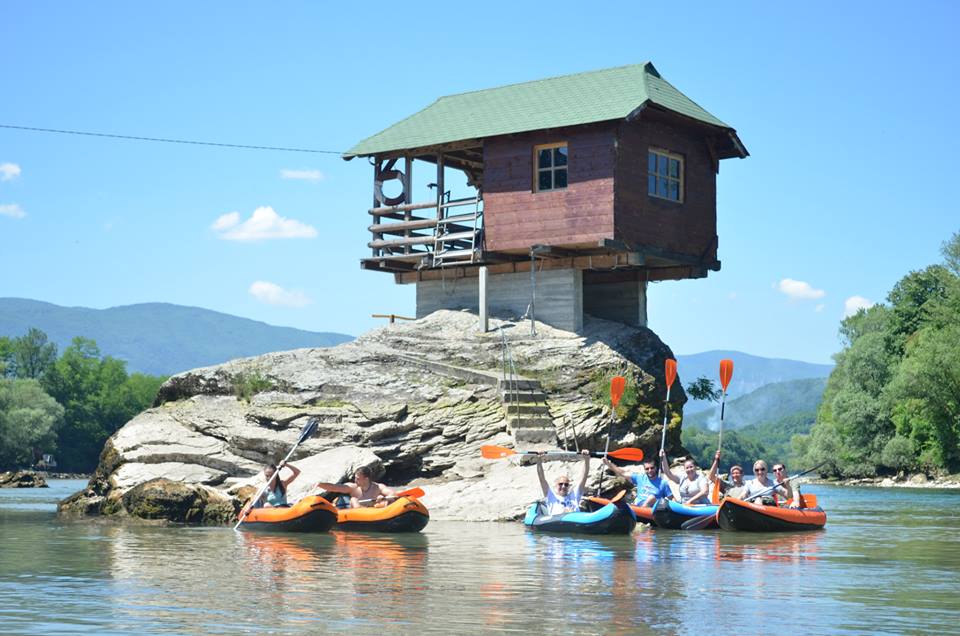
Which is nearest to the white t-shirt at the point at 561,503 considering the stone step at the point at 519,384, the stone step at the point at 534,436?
the stone step at the point at 534,436

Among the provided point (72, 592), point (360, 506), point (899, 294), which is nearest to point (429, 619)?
point (72, 592)

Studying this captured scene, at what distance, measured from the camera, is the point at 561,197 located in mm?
29438

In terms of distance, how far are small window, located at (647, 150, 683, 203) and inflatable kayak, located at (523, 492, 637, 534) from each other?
10769 mm

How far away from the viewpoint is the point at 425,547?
19.4 m

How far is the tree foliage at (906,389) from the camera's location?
5547cm

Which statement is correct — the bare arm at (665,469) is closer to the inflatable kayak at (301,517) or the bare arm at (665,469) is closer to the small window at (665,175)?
the inflatable kayak at (301,517)

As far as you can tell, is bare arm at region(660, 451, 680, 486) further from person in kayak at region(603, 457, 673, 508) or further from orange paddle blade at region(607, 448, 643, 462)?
orange paddle blade at region(607, 448, 643, 462)

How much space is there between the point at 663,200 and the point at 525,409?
6.67m

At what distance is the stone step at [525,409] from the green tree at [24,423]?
55.8 meters

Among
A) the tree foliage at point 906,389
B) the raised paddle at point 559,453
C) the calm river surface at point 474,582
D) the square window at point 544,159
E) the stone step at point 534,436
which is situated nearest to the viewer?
the calm river surface at point 474,582

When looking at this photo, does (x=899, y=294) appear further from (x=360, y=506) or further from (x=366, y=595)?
(x=366, y=595)

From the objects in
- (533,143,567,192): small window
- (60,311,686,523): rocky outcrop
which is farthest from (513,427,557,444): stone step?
(533,143,567,192): small window

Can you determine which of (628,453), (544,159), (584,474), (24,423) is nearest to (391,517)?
(584,474)

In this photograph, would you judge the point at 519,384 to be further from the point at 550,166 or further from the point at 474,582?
the point at 474,582
